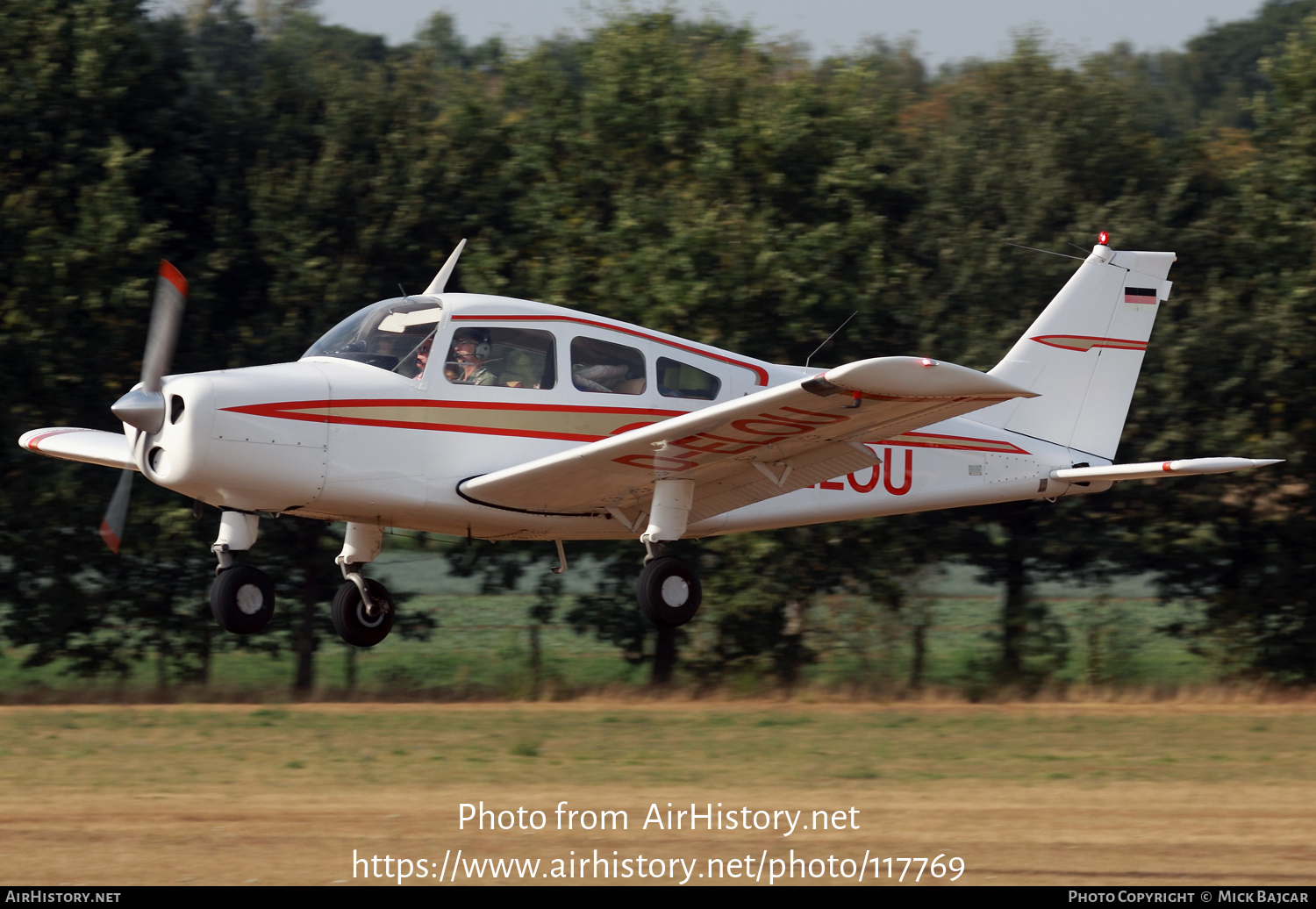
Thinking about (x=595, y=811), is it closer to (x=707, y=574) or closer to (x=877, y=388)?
(x=877, y=388)

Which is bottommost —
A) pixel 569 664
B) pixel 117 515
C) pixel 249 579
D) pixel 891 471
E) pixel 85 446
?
pixel 569 664

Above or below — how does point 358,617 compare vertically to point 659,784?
above

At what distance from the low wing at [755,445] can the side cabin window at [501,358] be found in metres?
0.67

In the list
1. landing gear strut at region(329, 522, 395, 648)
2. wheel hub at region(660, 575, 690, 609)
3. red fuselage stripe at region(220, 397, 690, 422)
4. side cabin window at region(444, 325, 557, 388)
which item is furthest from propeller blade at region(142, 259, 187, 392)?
wheel hub at region(660, 575, 690, 609)

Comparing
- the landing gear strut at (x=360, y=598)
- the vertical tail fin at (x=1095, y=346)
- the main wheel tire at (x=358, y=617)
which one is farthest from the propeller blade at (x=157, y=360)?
the vertical tail fin at (x=1095, y=346)

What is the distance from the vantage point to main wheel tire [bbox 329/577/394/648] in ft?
37.4

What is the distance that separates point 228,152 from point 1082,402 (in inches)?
558

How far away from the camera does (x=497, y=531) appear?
36.4ft

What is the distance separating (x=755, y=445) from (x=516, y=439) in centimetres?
168

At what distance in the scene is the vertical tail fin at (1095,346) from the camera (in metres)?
13.2

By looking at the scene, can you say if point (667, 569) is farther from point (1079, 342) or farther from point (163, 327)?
point (1079, 342)

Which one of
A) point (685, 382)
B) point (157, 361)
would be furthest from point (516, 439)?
point (157, 361)

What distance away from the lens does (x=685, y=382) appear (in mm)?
11023

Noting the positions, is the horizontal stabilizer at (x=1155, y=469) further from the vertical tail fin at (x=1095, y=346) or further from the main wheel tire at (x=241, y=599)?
the main wheel tire at (x=241, y=599)
